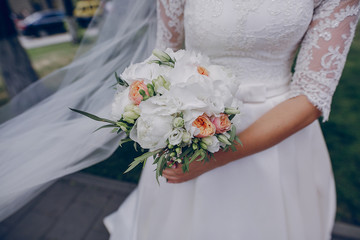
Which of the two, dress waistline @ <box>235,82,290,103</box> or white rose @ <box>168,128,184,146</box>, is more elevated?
white rose @ <box>168,128,184,146</box>

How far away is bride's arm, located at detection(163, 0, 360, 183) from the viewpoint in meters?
1.16

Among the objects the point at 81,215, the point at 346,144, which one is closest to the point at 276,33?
the point at 81,215

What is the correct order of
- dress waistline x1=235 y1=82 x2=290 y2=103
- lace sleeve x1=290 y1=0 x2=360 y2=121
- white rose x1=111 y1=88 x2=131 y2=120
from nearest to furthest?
white rose x1=111 y1=88 x2=131 y2=120
lace sleeve x1=290 y1=0 x2=360 y2=121
dress waistline x1=235 y1=82 x2=290 y2=103

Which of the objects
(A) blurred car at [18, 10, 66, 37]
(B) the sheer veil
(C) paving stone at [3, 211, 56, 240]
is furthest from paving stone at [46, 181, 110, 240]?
(A) blurred car at [18, 10, 66, 37]

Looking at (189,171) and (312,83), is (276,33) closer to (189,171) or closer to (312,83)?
(312,83)

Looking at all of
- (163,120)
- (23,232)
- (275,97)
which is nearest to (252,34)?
(275,97)

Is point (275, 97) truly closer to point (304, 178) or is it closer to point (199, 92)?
point (304, 178)

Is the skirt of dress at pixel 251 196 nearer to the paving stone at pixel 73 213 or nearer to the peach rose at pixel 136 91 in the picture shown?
the peach rose at pixel 136 91

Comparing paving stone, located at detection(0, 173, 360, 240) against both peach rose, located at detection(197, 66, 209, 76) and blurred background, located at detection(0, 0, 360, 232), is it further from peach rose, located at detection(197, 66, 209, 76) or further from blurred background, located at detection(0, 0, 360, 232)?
peach rose, located at detection(197, 66, 209, 76)

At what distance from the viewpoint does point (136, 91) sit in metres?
0.98

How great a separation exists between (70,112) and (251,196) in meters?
1.25

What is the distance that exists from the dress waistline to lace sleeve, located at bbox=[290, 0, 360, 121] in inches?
6.9

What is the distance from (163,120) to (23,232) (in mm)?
2674

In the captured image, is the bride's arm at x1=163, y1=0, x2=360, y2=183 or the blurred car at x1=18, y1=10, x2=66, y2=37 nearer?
the bride's arm at x1=163, y1=0, x2=360, y2=183
